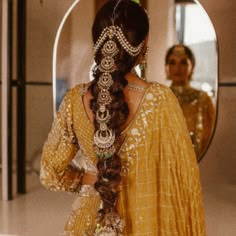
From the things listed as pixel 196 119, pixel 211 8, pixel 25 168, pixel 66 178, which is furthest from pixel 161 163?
pixel 25 168

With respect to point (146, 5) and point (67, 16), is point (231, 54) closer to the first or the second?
point (146, 5)

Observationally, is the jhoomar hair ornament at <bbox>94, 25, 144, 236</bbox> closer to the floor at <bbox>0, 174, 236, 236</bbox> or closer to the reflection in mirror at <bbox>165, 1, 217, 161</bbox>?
the floor at <bbox>0, 174, 236, 236</bbox>

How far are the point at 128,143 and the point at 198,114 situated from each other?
943 millimetres

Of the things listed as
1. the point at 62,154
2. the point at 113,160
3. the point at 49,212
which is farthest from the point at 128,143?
the point at 49,212

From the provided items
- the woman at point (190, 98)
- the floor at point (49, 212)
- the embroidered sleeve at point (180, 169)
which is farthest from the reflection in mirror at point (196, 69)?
the embroidered sleeve at point (180, 169)

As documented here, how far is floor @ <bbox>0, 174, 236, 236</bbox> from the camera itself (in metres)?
1.45

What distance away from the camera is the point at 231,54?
171 centimetres

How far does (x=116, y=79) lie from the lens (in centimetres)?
→ 85

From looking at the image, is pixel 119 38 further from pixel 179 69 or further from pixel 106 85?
pixel 179 69

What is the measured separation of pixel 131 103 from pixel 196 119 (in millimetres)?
942

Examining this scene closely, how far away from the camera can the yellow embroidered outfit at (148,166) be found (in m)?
0.86

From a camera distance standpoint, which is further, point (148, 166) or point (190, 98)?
point (190, 98)

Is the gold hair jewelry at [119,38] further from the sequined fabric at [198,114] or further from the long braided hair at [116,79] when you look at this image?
the sequined fabric at [198,114]

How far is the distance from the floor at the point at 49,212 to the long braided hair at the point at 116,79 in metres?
0.62
